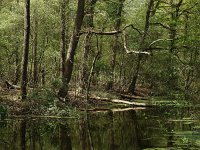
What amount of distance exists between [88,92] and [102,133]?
11.0 metres

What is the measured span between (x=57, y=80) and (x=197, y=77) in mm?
14903

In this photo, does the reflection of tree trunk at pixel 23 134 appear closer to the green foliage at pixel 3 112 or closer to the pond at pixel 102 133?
the pond at pixel 102 133

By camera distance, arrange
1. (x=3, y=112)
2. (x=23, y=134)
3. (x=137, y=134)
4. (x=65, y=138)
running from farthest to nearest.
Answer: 1. (x=3, y=112)
2. (x=137, y=134)
3. (x=23, y=134)
4. (x=65, y=138)

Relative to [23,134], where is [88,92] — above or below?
above

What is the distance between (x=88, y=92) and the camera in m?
25.7

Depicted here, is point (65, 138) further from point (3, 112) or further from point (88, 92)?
point (88, 92)

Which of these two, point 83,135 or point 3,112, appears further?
point 3,112

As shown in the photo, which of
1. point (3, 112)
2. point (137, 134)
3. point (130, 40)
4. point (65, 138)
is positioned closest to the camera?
point (65, 138)

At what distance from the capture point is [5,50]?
41688mm

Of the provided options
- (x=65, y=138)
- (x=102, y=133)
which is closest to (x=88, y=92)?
(x=102, y=133)

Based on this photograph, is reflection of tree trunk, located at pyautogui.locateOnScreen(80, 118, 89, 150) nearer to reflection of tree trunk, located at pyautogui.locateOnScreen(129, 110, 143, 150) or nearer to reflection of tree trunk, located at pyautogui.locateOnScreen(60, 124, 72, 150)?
reflection of tree trunk, located at pyautogui.locateOnScreen(60, 124, 72, 150)

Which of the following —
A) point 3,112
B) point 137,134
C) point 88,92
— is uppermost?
point 88,92

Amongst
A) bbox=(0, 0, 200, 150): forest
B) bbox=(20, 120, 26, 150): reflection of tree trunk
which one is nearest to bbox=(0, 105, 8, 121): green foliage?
bbox=(0, 0, 200, 150): forest

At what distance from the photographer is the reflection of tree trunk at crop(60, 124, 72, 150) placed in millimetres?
11940
